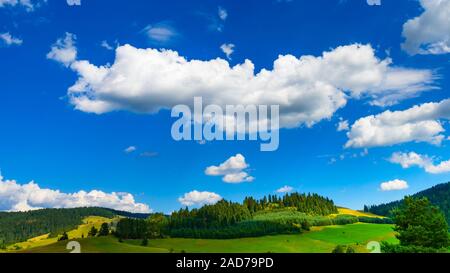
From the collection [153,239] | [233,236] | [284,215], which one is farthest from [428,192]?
[153,239]

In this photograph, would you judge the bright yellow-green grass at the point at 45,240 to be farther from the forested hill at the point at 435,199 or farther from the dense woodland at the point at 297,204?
the forested hill at the point at 435,199

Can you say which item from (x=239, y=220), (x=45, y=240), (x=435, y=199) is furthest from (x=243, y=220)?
(x=435, y=199)

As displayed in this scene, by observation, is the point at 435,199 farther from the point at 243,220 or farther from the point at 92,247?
the point at 92,247

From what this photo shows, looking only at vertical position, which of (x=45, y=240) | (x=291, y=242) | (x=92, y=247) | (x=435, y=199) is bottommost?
(x=291, y=242)

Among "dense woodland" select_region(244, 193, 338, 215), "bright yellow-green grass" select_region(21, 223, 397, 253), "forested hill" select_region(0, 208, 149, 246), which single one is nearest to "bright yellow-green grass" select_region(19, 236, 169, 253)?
"bright yellow-green grass" select_region(21, 223, 397, 253)

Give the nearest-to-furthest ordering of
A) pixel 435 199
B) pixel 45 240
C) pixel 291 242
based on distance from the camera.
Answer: pixel 291 242
pixel 45 240
pixel 435 199

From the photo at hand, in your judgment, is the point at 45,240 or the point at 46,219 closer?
the point at 45,240

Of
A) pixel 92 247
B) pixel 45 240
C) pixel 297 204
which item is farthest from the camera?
pixel 297 204

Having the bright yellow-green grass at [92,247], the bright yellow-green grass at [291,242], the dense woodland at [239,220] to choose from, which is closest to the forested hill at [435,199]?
the dense woodland at [239,220]

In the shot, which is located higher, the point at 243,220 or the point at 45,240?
the point at 243,220

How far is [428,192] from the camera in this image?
399 ft
